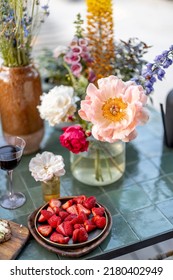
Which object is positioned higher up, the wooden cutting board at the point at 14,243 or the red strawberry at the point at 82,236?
the red strawberry at the point at 82,236

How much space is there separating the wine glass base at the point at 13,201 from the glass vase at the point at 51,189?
7cm

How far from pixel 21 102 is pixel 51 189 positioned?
34 centimetres

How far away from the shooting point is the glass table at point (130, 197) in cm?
96

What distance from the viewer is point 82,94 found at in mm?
1243

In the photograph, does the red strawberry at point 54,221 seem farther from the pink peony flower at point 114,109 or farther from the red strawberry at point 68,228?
Result: the pink peony flower at point 114,109

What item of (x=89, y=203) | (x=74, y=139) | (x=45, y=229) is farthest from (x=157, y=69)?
(x=45, y=229)

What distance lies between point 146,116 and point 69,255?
37 cm

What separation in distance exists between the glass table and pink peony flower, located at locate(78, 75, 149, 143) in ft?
0.83

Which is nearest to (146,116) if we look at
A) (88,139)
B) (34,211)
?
(88,139)

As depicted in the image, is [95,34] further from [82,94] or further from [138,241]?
[138,241]

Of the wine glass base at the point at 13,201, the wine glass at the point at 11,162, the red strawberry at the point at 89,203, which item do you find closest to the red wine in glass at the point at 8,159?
the wine glass at the point at 11,162

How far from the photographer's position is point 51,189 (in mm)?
1090

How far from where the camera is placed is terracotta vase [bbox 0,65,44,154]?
126 cm

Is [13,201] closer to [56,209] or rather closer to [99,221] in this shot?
[56,209]
